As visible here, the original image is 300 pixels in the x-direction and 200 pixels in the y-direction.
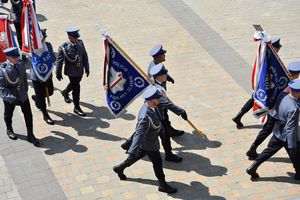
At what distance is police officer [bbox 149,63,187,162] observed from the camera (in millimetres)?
8562

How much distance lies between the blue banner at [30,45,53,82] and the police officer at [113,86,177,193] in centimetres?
227

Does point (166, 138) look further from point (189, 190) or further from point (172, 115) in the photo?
point (172, 115)

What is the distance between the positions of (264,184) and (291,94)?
1.59 meters

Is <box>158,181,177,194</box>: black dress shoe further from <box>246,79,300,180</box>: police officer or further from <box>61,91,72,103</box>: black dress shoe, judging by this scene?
<box>61,91,72,103</box>: black dress shoe

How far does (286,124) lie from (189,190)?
5.91 feet

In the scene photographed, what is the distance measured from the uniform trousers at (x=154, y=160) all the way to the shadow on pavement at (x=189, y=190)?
41cm

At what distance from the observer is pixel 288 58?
12.4 metres

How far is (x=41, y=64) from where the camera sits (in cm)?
974

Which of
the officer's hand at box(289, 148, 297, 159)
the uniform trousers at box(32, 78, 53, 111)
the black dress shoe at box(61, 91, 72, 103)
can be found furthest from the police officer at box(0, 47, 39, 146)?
the officer's hand at box(289, 148, 297, 159)

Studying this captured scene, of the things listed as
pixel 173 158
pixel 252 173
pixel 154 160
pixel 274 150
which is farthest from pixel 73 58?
pixel 274 150

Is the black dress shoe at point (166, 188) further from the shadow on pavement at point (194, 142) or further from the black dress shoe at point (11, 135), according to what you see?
the black dress shoe at point (11, 135)

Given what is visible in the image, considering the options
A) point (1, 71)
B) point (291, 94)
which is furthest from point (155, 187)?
point (1, 71)

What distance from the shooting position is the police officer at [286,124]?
7941 mm

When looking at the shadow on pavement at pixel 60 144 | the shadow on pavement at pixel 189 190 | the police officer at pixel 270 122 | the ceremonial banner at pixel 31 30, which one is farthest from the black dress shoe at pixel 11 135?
the police officer at pixel 270 122
